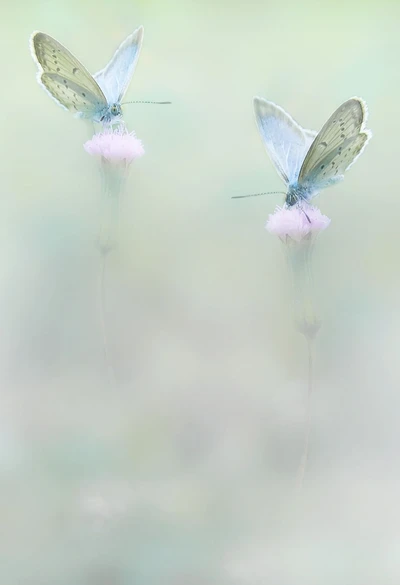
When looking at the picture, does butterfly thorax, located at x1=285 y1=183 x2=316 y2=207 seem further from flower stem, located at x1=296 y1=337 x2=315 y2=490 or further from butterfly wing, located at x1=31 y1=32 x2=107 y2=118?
butterfly wing, located at x1=31 y1=32 x2=107 y2=118

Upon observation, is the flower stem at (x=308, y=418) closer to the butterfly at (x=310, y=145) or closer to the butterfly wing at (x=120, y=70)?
the butterfly at (x=310, y=145)

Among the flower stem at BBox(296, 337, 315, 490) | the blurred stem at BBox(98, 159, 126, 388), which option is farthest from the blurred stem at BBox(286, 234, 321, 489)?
the blurred stem at BBox(98, 159, 126, 388)

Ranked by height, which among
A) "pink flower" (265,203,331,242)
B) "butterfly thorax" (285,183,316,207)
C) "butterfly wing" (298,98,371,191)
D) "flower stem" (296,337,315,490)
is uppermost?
"butterfly wing" (298,98,371,191)

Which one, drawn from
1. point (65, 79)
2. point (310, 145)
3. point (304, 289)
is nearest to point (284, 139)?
point (310, 145)

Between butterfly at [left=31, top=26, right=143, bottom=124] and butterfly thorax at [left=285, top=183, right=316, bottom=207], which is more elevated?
butterfly at [left=31, top=26, right=143, bottom=124]

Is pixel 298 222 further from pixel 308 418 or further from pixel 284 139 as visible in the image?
pixel 308 418

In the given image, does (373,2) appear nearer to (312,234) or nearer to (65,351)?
(312,234)

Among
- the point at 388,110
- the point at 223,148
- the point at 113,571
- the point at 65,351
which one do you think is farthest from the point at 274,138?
the point at 113,571
